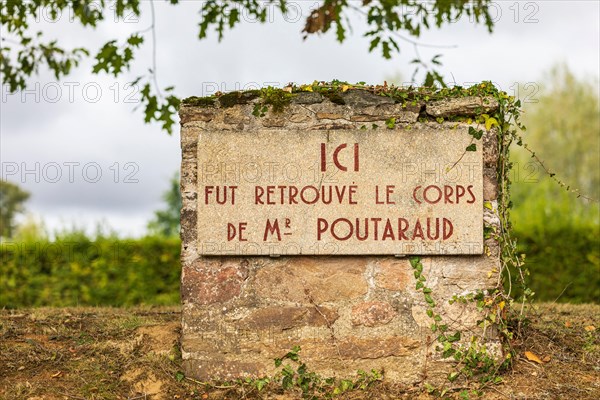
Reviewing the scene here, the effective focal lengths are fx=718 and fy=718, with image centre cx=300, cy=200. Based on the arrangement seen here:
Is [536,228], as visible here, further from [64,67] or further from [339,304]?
[64,67]

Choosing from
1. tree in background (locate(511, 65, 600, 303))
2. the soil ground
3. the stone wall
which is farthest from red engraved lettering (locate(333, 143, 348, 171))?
tree in background (locate(511, 65, 600, 303))

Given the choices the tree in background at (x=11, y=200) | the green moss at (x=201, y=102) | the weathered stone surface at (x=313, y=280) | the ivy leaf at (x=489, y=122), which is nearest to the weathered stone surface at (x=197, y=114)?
the green moss at (x=201, y=102)

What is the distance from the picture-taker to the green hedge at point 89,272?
9492 millimetres

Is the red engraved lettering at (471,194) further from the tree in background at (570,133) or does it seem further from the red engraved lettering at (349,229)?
the tree in background at (570,133)

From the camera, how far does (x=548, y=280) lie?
31.4 feet

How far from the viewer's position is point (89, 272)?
9.61 m

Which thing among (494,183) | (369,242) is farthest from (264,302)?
(494,183)

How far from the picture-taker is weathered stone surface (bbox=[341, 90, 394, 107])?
5.12m

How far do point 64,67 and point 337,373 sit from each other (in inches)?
185

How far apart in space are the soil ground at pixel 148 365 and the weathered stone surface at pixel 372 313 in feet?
1.40

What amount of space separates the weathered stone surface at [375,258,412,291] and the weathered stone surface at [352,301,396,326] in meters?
0.14

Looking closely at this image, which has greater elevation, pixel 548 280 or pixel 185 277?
pixel 185 277

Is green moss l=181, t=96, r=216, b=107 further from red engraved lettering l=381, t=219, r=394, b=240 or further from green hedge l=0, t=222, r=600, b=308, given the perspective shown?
green hedge l=0, t=222, r=600, b=308

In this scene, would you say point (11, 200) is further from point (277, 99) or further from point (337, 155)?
point (337, 155)
